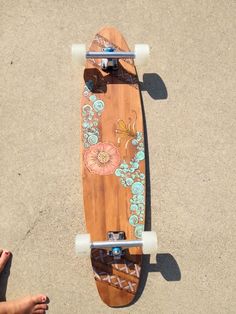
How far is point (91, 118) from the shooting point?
2.91 m

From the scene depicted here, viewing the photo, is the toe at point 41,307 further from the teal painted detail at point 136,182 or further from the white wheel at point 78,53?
the white wheel at point 78,53

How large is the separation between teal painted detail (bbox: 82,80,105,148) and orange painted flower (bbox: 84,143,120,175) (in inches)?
2.5

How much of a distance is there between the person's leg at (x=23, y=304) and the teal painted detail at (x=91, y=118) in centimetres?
111

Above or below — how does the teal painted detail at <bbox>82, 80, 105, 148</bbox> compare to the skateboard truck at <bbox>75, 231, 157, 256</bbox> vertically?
above

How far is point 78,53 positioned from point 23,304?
6.53 ft

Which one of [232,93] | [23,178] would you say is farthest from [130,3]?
[23,178]

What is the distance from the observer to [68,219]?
2.95 metres

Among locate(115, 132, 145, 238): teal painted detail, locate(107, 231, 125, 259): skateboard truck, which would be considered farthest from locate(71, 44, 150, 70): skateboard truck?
locate(107, 231, 125, 259): skateboard truck

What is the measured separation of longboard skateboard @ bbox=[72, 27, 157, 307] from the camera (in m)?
2.80

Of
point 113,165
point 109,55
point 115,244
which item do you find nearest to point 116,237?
point 115,244

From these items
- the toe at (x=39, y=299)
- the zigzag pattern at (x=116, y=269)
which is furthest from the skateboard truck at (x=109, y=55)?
the toe at (x=39, y=299)

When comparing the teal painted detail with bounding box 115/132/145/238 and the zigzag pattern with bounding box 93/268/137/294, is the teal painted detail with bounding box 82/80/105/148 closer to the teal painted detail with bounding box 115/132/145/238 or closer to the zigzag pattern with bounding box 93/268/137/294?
the teal painted detail with bounding box 115/132/145/238

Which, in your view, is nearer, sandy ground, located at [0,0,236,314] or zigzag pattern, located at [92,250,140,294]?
zigzag pattern, located at [92,250,140,294]

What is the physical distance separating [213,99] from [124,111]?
784 millimetres
